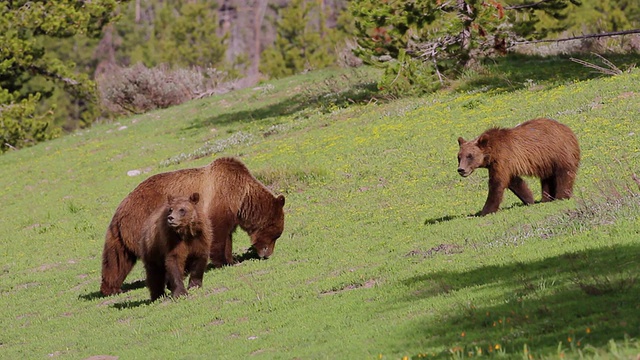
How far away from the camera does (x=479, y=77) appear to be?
2925 centimetres

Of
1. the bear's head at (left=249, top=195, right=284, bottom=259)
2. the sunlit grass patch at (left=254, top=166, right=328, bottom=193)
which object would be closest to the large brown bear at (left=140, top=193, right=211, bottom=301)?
the bear's head at (left=249, top=195, right=284, bottom=259)

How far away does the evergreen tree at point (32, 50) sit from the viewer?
41875mm

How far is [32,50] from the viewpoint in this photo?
142 feet

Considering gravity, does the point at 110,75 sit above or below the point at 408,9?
below

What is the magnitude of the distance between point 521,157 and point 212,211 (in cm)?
514

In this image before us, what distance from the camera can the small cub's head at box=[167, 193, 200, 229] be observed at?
12.2 m

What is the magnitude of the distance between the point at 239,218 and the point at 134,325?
13.4 feet

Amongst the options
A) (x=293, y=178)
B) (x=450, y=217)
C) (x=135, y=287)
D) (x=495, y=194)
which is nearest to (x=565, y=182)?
(x=495, y=194)

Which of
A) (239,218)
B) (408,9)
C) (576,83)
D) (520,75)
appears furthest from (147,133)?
(239,218)

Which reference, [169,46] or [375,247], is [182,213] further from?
[169,46]

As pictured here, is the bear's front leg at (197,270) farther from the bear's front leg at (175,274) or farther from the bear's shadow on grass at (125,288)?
the bear's shadow on grass at (125,288)

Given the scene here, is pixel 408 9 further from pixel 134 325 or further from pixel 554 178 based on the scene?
pixel 134 325

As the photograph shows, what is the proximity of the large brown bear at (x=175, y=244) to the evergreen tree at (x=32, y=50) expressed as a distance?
31.1 meters

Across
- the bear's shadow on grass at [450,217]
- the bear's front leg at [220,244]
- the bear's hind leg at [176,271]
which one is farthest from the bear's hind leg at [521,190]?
the bear's hind leg at [176,271]
